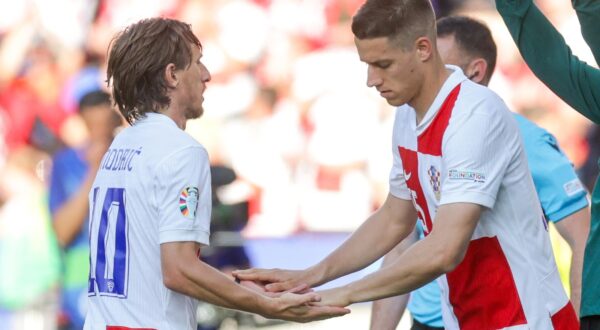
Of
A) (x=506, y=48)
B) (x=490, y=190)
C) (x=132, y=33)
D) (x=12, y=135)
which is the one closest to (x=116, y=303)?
(x=132, y=33)

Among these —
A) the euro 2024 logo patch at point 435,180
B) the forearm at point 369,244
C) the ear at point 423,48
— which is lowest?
the forearm at point 369,244

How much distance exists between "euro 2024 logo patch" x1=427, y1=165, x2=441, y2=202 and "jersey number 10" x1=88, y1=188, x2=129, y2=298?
3.48ft

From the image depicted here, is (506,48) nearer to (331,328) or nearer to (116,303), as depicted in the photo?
(331,328)

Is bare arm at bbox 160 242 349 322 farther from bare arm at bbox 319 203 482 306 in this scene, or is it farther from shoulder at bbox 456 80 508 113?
shoulder at bbox 456 80 508 113

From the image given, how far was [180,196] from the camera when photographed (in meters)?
4.41

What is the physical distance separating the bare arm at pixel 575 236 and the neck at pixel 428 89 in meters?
1.26

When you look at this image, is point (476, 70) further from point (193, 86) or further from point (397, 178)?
point (193, 86)

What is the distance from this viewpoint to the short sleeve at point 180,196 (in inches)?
173

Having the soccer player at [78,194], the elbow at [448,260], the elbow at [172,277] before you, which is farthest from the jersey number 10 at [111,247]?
the soccer player at [78,194]

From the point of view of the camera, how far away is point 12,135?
37.5ft

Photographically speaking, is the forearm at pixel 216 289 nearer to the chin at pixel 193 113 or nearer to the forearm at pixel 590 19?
the chin at pixel 193 113

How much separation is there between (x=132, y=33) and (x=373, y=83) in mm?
854

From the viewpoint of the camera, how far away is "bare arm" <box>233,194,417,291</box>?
530 centimetres

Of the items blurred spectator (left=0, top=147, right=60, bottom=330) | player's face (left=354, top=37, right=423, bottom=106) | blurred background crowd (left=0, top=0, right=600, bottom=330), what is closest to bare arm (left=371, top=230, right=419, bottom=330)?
player's face (left=354, top=37, right=423, bottom=106)
